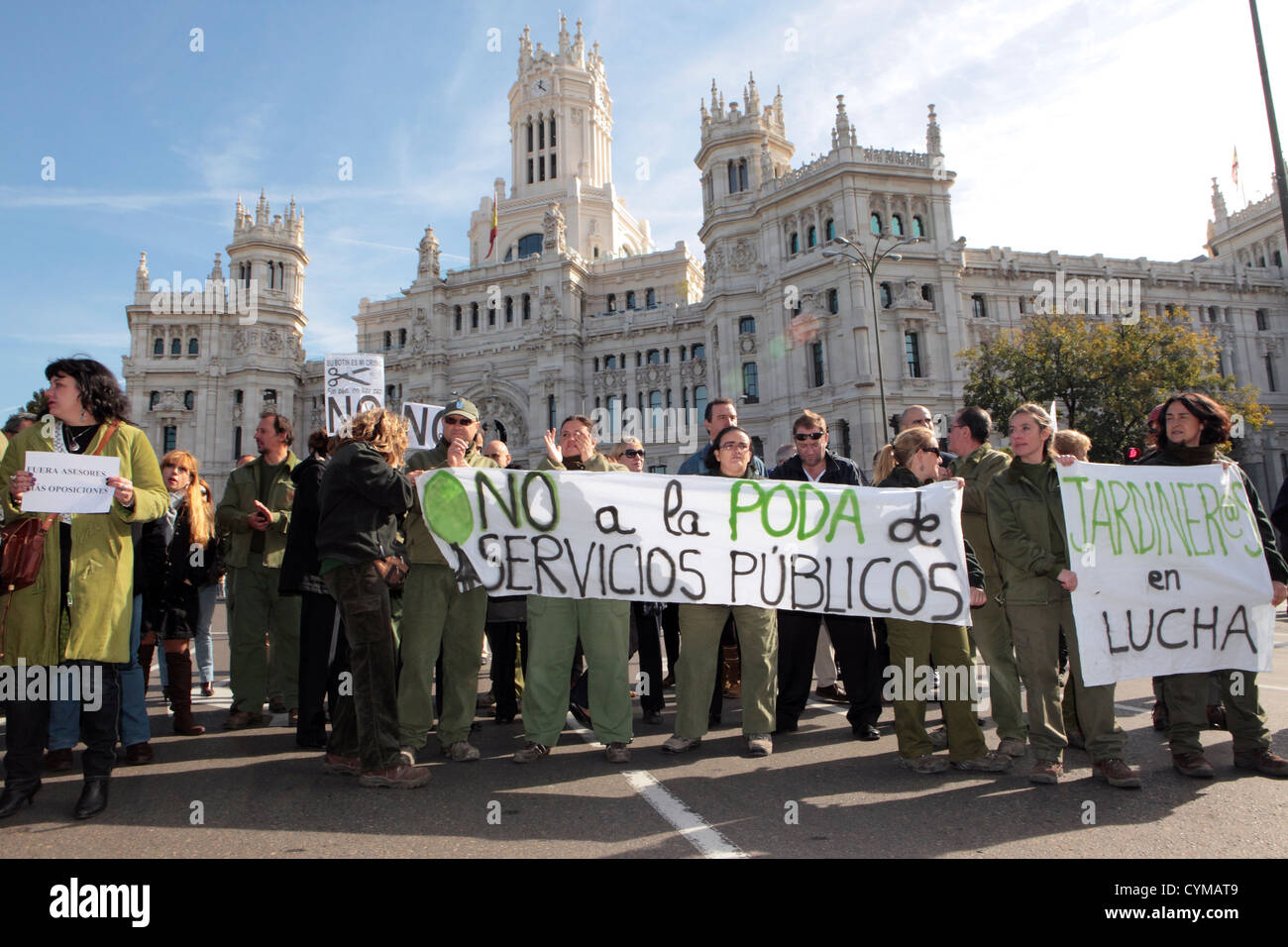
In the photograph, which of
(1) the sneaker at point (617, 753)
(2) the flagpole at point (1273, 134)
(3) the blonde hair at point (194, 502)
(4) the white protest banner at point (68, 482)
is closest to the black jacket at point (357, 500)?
(4) the white protest banner at point (68, 482)

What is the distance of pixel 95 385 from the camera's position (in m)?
5.18

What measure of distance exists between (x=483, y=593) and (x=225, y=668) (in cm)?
769

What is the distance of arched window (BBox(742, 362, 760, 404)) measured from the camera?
46906mm

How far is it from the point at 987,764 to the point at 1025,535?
1.64 meters

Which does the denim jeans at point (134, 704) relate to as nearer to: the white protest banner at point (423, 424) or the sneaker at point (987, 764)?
the sneaker at point (987, 764)

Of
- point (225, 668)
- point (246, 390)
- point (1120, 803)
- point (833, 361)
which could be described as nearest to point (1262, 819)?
point (1120, 803)

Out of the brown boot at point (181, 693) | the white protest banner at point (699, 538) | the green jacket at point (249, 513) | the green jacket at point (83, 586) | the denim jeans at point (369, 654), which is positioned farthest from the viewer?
the green jacket at point (249, 513)

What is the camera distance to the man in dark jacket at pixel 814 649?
21.9 ft

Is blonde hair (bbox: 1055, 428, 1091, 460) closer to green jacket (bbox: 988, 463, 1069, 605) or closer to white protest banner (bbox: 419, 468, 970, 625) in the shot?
green jacket (bbox: 988, 463, 1069, 605)

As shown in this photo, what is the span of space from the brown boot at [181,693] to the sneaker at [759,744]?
4919 mm

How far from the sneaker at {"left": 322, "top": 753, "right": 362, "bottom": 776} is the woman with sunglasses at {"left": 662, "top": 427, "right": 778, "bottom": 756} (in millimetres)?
2287

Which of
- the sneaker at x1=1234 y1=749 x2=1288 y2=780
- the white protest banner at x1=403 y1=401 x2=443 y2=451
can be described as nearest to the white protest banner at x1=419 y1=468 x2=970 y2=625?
the sneaker at x1=1234 y1=749 x2=1288 y2=780

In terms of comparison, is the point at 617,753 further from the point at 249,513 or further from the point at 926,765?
the point at 249,513
